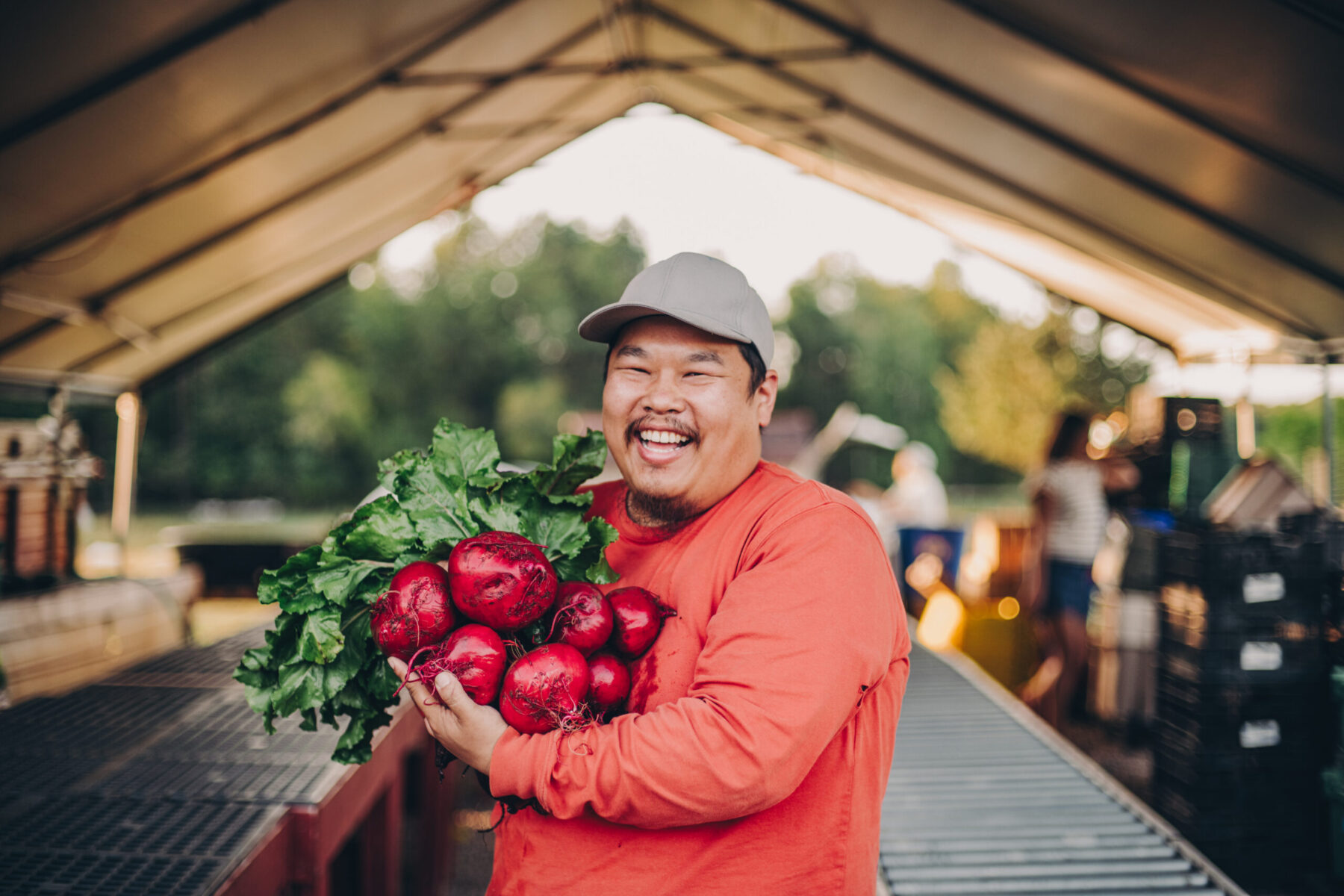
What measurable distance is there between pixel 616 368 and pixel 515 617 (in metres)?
0.56

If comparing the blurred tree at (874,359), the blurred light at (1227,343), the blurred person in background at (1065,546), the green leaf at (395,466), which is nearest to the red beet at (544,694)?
the green leaf at (395,466)

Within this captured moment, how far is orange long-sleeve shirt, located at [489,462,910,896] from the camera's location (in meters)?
1.28

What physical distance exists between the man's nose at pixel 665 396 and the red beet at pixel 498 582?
386 millimetres

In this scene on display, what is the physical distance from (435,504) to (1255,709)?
4197 millimetres

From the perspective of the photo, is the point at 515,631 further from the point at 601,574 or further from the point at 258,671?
the point at 258,671

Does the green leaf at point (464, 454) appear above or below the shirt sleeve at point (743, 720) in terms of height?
above

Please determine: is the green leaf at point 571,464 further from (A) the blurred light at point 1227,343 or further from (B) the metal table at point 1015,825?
(A) the blurred light at point 1227,343

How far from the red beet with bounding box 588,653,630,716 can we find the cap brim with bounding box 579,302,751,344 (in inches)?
26.7

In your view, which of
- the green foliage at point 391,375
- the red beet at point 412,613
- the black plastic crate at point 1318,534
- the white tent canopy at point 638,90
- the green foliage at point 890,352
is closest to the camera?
the red beet at point 412,613

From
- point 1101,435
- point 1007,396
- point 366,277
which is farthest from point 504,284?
point 1101,435

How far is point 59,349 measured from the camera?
5.26 meters

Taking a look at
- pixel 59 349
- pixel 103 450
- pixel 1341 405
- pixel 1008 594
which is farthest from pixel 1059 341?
pixel 103 450

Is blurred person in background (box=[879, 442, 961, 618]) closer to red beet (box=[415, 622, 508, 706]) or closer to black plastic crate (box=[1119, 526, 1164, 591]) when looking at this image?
black plastic crate (box=[1119, 526, 1164, 591])

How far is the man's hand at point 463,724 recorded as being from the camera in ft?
4.60
